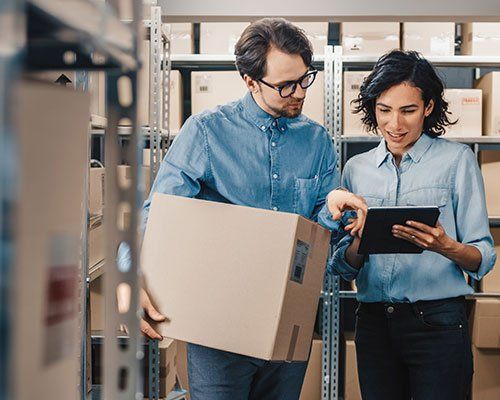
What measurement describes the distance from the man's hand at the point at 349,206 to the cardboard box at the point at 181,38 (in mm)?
1786

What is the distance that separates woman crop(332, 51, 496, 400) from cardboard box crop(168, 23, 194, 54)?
154cm

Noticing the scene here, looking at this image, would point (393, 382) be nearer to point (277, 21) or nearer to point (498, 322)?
point (277, 21)

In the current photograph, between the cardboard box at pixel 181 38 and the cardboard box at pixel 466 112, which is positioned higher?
the cardboard box at pixel 181 38

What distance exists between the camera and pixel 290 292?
151 cm

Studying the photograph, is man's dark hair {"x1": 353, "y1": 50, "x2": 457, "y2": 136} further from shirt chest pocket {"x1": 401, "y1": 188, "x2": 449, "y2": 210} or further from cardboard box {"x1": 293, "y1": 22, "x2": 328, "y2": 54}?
cardboard box {"x1": 293, "y1": 22, "x2": 328, "y2": 54}

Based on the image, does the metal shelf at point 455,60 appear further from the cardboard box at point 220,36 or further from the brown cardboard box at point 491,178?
the cardboard box at point 220,36

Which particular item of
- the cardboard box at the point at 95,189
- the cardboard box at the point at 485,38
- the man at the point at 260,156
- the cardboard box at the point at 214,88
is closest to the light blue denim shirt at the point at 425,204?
the man at the point at 260,156

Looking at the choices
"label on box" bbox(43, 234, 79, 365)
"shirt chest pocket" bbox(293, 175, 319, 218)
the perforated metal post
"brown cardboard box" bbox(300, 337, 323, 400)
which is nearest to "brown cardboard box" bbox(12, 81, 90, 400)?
"label on box" bbox(43, 234, 79, 365)

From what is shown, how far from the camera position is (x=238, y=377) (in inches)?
62.9

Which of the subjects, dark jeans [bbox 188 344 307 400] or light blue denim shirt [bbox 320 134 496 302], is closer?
dark jeans [bbox 188 344 307 400]

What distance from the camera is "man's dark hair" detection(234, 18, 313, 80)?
1698 mm

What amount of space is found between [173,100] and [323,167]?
1652mm

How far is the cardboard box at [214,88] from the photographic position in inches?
130

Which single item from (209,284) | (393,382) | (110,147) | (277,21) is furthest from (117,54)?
(393,382)
